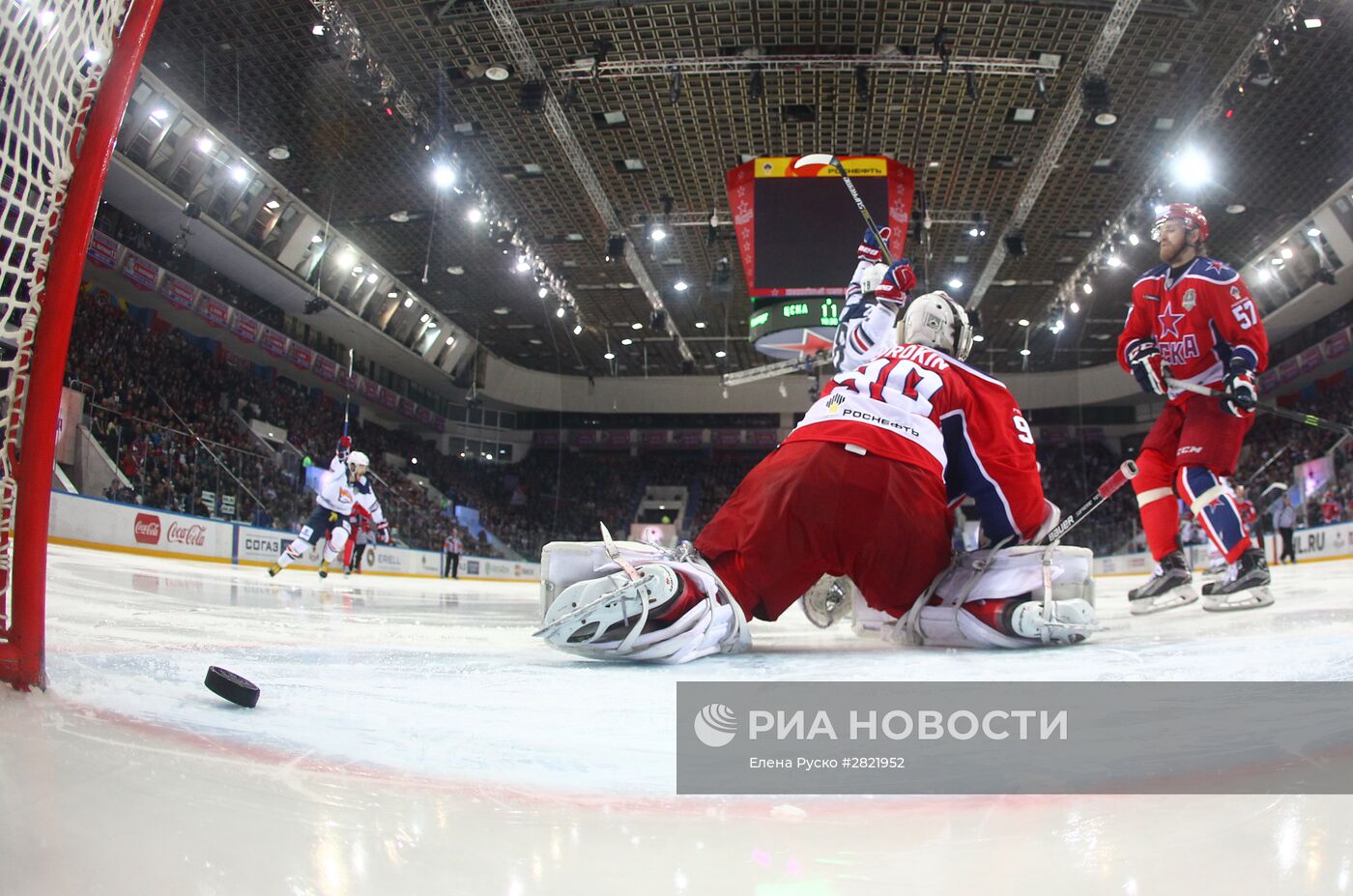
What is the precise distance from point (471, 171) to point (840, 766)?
11.4 meters

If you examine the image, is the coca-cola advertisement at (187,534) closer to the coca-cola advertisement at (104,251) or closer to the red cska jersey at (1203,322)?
the coca-cola advertisement at (104,251)

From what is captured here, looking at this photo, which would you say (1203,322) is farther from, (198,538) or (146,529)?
(198,538)

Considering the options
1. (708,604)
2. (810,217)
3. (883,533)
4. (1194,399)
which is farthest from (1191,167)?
(708,604)

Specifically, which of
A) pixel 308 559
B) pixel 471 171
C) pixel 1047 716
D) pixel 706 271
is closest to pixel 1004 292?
pixel 706 271

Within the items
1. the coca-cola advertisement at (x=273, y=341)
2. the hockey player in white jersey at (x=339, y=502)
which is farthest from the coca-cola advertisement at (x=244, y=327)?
the hockey player in white jersey at (x=339, y=502)

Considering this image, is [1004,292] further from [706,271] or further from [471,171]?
[471,171]

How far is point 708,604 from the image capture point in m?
1.58

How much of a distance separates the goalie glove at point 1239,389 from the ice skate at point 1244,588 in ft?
1.59

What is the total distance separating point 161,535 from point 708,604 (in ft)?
32.1

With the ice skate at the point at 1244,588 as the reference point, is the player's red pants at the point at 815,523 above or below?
above

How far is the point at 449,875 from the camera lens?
511 mm

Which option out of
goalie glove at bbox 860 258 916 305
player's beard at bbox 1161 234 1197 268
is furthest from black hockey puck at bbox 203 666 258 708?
player's beard at bbox 1161 234 1197 268

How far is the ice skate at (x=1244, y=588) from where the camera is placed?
2.70 meters

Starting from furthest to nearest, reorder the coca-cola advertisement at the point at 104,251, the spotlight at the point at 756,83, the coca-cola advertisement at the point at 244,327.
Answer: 1. the coca-cola advertisement at the point at 244,327
2. the coca-cola advertisement at the point at 104,251
3. the spotlight at the point at 756,83
